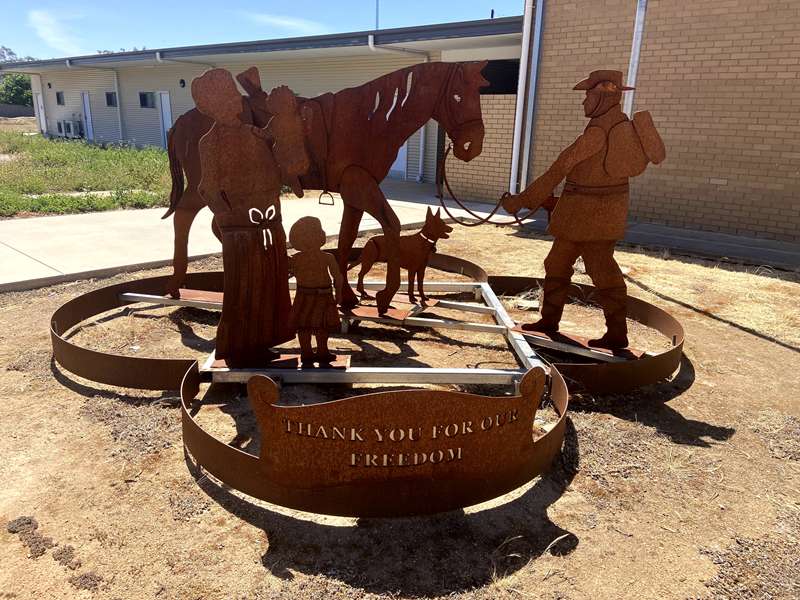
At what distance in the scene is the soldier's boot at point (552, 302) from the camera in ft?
13.4

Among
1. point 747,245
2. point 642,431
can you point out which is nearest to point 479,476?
point 642,431

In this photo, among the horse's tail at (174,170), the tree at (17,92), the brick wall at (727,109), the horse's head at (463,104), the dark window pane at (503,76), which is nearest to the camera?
the horse's head at (463,104)

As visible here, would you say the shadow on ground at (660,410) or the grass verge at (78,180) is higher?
the grass verge at (78,180)

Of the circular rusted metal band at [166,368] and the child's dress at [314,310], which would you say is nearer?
the child's dress at [314,310]

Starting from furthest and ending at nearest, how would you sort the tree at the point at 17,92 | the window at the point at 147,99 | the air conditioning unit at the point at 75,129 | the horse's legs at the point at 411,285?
the tree at the point at 17,92 → the air conditioning unit at the point at 75,129 → the window at the point at 147,99 → the horse's legs at the point at 411,285

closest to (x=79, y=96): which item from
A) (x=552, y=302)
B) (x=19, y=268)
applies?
(x=19, y=268)

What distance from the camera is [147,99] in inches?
935

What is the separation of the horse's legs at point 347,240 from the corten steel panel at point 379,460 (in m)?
2.13

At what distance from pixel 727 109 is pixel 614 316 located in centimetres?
686

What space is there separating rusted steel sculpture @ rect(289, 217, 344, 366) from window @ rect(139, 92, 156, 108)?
23.4 m

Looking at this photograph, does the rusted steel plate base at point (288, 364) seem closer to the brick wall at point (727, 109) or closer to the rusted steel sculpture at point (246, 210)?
the rusted steel sculpture at point (246, 210)

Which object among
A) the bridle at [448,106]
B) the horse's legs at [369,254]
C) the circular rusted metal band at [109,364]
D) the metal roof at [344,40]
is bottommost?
the circular rusted metal band at [109,364]

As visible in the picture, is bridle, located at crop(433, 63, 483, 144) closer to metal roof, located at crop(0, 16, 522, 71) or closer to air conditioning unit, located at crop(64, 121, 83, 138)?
metal roof, located at crop(0, 16, 522, 71)

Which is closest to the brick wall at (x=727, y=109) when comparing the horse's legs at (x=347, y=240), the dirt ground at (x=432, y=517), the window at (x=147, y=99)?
the dirt ground at (x=432, y=517)
